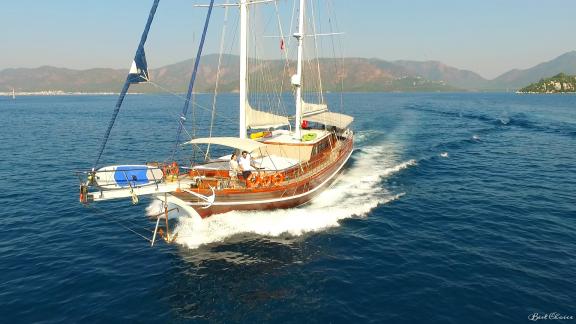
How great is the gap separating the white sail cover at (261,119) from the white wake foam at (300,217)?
258 inches

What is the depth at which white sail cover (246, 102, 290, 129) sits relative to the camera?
82.0ft

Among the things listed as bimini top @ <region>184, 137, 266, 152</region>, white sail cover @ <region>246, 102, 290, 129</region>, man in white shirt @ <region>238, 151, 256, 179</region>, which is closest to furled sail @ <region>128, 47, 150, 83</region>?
bimini top @ <region>184, 137, 266, 152</region>

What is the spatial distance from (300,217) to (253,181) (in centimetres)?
383

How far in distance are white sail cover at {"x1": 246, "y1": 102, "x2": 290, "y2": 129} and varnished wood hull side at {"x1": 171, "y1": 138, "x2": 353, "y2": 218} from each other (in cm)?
512

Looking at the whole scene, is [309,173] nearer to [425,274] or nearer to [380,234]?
[380,234]

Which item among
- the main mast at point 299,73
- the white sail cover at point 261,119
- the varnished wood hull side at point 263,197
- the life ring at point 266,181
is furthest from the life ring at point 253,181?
the main mast at point 299,73

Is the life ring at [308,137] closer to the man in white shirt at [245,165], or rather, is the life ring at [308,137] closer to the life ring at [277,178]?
the life ring at [277,178]

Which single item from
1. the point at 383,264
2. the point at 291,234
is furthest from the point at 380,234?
the point at 291,234

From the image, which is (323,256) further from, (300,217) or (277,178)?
(277,178)

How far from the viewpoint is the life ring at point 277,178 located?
21923mm

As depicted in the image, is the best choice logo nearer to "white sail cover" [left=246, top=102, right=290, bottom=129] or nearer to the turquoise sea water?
the turquoise sea water

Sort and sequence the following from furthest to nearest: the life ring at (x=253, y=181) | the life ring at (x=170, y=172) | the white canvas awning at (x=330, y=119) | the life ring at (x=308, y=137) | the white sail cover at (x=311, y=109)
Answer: the white canvas awning at (x=330, y=119), the white sail cover at (x=311, y=109), the life ring at (x=308, y=137), the life ring at (x=253, y=181), the life ring at (x=170, y=172)

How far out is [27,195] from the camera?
28.3 metres

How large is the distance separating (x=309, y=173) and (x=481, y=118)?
2826 inches
